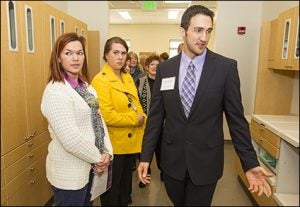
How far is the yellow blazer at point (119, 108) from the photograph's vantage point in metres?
1.23

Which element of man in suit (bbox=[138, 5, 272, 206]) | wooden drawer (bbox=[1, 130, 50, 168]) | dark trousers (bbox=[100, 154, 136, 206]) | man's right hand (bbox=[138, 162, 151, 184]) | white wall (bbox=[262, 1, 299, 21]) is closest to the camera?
man in suit (bbox=[138, 5, 272, 206])

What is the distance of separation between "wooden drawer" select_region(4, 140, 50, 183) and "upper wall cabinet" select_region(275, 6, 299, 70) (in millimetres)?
1693

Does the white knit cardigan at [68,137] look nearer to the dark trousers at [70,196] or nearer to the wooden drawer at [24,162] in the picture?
the dark trousers at [70,196]

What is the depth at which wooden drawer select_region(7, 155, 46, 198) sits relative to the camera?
3.83 feet

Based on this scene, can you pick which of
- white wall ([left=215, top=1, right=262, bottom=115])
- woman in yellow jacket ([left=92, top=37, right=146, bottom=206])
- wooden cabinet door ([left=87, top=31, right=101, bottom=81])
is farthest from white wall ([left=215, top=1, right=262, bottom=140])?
wooden cabinet door ([left=87, top=31, right=101, bottom=81])

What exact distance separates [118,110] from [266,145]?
3.30 ft

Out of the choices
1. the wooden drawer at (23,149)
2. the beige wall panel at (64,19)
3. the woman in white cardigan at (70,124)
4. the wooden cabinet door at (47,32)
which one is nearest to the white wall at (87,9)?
the beige wall panel at (64,19)

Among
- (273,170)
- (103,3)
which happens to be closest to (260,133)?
(273,170)

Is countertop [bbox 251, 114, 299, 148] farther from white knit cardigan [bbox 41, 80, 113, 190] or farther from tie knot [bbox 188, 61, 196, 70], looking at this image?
white knit cardigan [bbox 41, 80, 113, 190]

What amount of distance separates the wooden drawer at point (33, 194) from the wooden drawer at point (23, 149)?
171mm

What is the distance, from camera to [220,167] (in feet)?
3.08

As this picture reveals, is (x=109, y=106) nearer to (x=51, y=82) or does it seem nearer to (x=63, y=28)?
(x=51, y=82)

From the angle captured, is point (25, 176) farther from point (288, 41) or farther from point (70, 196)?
point (288, 41)

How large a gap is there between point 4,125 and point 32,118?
0.25 m
